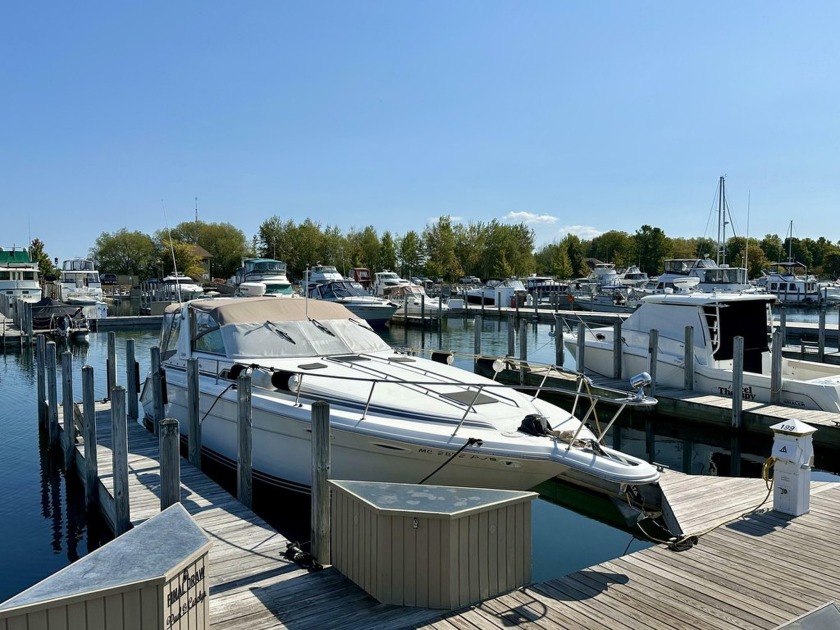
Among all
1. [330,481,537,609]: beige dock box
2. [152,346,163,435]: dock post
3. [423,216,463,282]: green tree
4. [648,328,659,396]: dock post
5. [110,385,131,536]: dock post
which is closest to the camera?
[330,481,537,609]: beige dock box

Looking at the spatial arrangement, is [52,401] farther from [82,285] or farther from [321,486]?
[82,285]

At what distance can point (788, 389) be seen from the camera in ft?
43.4

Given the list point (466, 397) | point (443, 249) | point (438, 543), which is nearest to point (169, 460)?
point (438, 543)

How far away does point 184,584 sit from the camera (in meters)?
3.98

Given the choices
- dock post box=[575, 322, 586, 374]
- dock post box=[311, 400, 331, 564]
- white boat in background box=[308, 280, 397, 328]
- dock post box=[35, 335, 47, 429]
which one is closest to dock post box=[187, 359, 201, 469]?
dock post box=[311, 400, 331, 564]

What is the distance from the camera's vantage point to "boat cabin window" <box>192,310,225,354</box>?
34.3 feet

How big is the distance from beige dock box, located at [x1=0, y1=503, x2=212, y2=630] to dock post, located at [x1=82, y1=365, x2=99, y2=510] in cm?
487

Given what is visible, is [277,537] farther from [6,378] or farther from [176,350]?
Result: [6,378]

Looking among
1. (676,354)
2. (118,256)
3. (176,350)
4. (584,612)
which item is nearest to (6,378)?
(176,350)

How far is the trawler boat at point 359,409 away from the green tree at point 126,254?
78.2 metres

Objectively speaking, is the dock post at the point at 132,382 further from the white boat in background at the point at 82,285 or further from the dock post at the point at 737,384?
the white boat in background at the point at 82,285

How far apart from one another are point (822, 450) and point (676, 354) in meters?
4.01

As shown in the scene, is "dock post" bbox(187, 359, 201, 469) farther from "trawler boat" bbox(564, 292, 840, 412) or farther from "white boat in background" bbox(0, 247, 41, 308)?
"white boat in background" bbox(0, 247, 41, 308)

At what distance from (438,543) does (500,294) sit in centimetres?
4274
